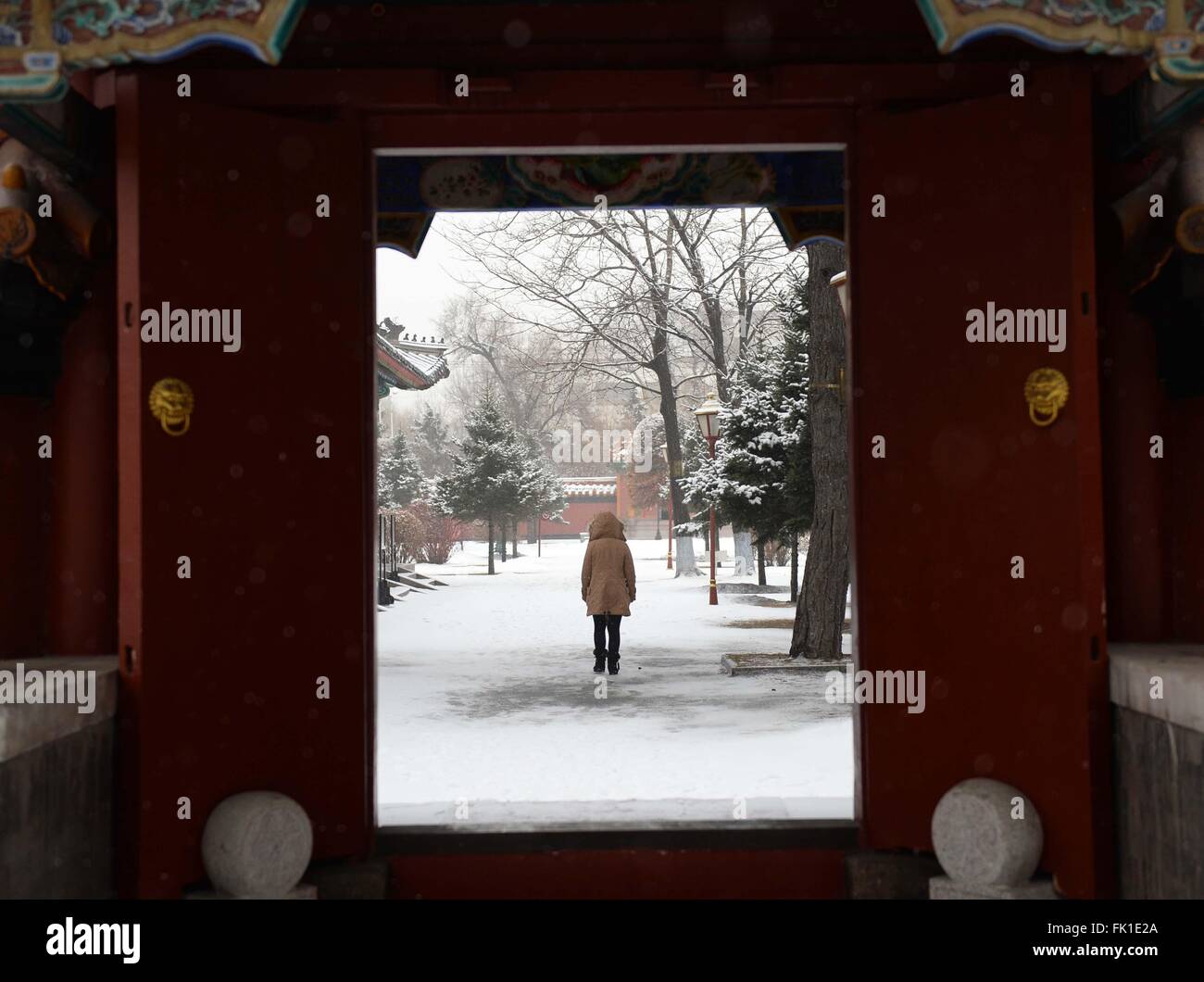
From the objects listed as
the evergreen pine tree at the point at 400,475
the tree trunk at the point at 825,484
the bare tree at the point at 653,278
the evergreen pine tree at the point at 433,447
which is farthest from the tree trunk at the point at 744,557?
the evergreen pine tree at the point at 433,447

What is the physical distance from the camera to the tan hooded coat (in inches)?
508

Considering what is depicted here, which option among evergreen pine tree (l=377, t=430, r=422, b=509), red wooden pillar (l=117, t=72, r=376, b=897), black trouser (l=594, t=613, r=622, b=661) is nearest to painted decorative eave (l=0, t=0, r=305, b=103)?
red wooden pillar (l=117, t=72, r=376, b=897)

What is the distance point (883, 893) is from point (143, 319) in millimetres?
3918

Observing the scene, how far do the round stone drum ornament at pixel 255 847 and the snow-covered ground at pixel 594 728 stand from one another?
898mm

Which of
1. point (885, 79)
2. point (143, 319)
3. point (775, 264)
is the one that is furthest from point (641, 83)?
point (775, 264)

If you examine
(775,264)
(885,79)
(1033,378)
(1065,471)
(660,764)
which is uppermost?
(775,264)

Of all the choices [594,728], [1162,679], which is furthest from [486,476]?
[1162,679]

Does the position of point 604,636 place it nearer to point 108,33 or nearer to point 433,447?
point 108,33

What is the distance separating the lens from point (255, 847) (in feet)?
15.2

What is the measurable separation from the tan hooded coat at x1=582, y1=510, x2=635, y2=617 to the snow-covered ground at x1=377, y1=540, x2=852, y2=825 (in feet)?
2.84

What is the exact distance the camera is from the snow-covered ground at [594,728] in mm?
5957

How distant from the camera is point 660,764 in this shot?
866 centimetres

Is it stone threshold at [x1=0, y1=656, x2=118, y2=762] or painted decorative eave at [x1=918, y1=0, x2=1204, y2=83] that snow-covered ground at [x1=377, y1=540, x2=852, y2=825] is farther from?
painted decorative eave at [x1=918, y1=0, x2=1204, y2=83]

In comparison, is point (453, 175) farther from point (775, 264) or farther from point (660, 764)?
point (775, 264)
